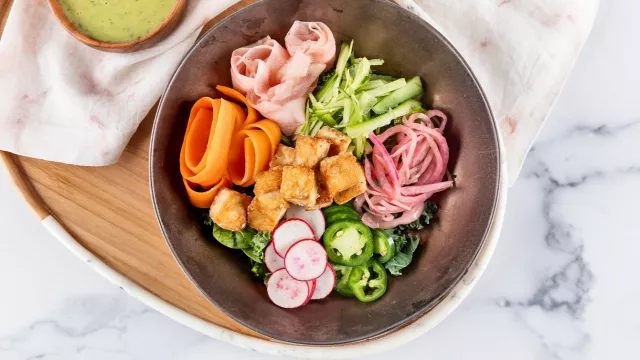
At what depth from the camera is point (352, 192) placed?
2.03 metres

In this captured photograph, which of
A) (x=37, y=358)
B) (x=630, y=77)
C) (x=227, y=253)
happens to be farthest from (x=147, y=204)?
(x=630, y=77)

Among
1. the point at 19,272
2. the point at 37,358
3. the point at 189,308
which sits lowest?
the point at 37,358

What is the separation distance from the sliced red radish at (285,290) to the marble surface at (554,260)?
0.54 meters

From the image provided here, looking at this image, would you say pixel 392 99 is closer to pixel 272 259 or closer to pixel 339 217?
pixel 339 217

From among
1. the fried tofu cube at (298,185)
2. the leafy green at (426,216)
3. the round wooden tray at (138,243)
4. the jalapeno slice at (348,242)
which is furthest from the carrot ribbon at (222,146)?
the leafy green at (426,216)

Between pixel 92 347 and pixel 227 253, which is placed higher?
pixel 227 253

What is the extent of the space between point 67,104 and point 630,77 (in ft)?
7.46

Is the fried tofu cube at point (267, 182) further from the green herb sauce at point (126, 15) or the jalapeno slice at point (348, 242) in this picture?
the green herb sauce at point (126, 15)

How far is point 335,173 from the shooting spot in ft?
6.49

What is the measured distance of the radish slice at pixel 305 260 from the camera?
6.56 feet

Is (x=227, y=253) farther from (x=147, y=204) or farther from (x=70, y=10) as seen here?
(x=70, y=10)

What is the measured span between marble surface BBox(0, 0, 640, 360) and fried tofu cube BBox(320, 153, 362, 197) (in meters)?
0.86

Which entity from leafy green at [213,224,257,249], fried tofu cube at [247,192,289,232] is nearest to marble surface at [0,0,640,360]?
leafy green at [213,224,257,249]

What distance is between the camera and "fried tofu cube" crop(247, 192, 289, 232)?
2.00m
